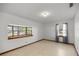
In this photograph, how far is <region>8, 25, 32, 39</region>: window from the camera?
10.2ft

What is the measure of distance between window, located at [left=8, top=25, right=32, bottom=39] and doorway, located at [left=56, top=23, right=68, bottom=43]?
2161mm

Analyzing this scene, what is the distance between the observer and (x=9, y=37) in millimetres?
3037

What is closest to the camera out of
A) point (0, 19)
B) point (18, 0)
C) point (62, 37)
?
point (18, 0)

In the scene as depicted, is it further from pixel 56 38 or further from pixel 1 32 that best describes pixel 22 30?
pixel 56 38

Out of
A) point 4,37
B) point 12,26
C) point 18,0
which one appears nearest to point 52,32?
point 12,26

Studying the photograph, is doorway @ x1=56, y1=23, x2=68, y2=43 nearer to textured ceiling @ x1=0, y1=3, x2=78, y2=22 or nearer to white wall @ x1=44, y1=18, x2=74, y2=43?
white wall @ x1=44, y1=18, x2=74, y2=43

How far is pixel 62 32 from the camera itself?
5074 millimetres

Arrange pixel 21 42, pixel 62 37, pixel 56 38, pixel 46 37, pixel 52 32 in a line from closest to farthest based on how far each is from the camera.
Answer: pixel 21 42, pixel 62 37, pixel 56 38, pixel 52 32, pixel 46 37

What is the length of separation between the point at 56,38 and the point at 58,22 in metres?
1.22

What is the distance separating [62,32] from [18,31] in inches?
123

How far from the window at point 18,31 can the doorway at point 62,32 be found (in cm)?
216

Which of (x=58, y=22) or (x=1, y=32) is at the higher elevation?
(x=58, y=22)

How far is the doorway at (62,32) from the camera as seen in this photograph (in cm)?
474

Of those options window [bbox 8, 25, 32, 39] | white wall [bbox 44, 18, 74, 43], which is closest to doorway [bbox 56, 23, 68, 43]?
white wall [bbox 44, 18, 74, 43]
